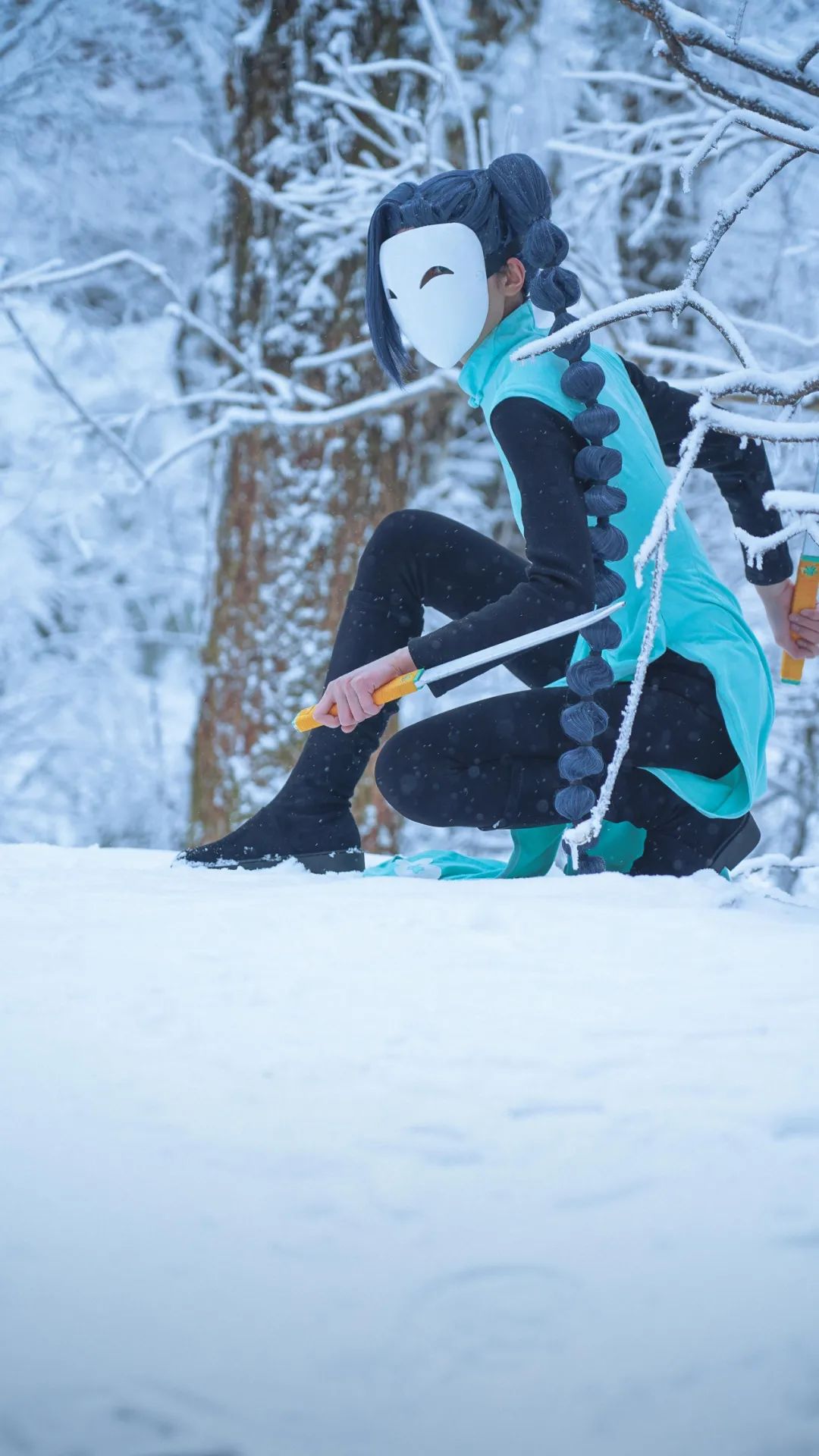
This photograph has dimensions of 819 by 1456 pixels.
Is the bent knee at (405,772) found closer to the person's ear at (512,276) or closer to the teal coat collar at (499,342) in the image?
the teal coat collar at (499,342)

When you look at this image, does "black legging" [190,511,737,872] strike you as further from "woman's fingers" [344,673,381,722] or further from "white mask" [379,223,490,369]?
"white mask" [379,223,490,369]

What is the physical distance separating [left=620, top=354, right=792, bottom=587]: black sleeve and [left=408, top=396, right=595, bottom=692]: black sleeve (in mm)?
312

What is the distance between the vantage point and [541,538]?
1479 millimetres

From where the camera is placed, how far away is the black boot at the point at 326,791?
1.83 m

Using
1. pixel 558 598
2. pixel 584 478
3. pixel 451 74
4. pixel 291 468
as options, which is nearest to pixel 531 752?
pixel 558 598

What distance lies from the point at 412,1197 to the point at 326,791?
1149 millimetres

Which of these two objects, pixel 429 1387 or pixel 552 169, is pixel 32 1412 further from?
pixel 552 169

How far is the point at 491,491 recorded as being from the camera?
14.0 feet

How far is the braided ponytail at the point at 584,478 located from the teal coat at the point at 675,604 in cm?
5

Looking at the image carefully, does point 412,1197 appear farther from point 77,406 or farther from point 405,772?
point 77,406

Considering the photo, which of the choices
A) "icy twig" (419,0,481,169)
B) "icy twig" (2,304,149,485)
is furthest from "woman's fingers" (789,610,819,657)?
"icy twig" (2,304,149,485)

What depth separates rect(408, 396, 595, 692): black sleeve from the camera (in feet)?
4.84

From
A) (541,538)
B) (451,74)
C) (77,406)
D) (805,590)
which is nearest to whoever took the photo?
(541,538)

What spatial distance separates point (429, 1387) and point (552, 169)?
4.51 metres
